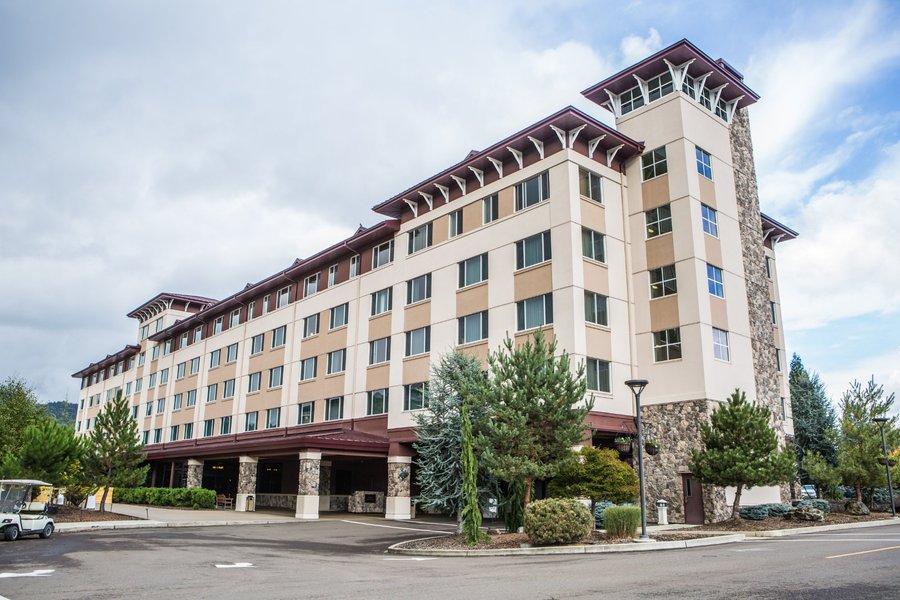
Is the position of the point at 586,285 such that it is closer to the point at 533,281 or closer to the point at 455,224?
the point at 533,281

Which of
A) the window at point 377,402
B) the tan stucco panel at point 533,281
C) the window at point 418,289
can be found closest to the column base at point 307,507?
the window at point 377,402

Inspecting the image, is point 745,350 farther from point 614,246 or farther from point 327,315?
point 327,315

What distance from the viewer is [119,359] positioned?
260 feet

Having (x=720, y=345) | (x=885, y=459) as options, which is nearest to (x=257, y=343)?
(x=720, y=345)

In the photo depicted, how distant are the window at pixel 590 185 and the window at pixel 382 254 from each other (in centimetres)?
1300

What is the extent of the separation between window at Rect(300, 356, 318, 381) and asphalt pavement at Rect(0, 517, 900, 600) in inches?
884

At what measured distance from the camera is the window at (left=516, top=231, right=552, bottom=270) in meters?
31.1

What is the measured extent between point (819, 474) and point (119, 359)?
71034 millimetres

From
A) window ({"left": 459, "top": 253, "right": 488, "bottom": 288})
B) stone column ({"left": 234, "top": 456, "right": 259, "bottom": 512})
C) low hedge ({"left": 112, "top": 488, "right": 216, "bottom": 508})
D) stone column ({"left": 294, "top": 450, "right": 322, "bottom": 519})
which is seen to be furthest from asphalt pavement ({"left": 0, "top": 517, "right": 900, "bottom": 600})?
low hedge ({"left": 112, "top": 488, "right": 216, "bottom": 508})

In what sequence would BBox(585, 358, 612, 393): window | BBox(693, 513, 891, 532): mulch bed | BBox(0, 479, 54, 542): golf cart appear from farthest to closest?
BBox(585, 358, 612, 393): window → BBox(693, 513, 891, 532): mulch bed → BBox(0, 479, 54, 542): golf cart

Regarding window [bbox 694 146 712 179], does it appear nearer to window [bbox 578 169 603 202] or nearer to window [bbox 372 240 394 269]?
window [bbox 578 169 603 202]

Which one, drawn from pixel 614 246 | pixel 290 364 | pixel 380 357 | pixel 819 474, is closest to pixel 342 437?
pixel 380 357

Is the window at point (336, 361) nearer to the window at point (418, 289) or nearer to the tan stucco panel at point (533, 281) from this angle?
the window at point (418, 289)

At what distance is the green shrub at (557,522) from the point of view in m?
19.2
